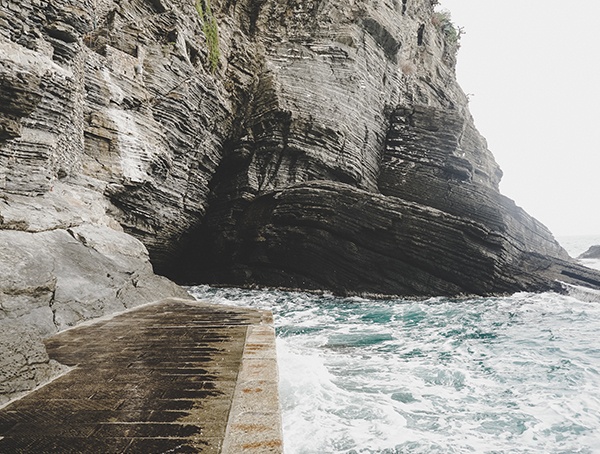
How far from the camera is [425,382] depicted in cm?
552

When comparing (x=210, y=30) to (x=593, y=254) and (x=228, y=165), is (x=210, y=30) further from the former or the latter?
(x=593, y=254)

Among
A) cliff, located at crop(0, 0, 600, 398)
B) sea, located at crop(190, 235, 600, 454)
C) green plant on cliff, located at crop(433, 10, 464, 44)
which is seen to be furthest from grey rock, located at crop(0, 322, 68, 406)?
green plant on cliff, located at crop(433, 10, 464, 44)

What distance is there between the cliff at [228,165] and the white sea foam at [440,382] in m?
3.62

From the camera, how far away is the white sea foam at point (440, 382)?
13.0ft

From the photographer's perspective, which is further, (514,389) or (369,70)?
(369,70)

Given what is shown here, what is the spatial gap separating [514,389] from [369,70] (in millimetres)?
18456

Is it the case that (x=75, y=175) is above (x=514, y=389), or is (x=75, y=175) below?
above

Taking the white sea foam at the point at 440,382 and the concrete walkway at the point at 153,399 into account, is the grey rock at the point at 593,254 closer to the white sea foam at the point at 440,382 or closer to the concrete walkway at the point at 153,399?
the white sea foam at the point at 440,382

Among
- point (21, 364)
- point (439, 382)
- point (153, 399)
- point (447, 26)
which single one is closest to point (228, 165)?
point (439, 382)

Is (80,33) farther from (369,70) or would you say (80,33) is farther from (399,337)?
(369,70)

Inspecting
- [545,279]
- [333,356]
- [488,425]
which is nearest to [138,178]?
[333,356]

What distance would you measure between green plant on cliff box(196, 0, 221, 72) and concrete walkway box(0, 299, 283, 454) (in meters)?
15.9

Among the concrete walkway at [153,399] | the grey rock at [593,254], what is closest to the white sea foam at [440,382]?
the concrete walkway at [153,399]

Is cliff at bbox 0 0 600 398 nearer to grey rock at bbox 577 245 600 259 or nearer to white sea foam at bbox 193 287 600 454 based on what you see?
white sea foam at bbox 193 287 600 454
